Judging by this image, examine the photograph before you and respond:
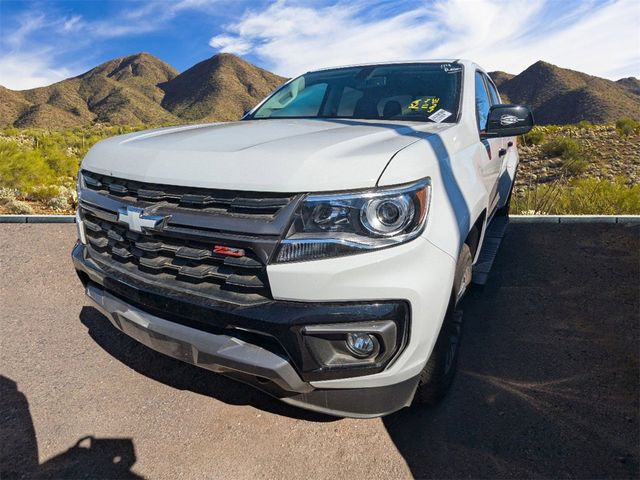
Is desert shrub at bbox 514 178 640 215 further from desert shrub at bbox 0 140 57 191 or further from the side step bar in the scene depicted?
desert shrub at bbox 0 140 57 191

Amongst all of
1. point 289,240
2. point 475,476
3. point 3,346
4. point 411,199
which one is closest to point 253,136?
point 289,240

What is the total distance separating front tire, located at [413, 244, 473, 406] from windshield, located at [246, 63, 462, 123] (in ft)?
3.49

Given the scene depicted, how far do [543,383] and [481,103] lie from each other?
205 centimetres

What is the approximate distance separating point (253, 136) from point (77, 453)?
172cm

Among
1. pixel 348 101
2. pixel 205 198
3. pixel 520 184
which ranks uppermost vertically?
pixel 348 101

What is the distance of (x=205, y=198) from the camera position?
5.87 ft

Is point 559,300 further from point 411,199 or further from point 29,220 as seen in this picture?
point 29,220

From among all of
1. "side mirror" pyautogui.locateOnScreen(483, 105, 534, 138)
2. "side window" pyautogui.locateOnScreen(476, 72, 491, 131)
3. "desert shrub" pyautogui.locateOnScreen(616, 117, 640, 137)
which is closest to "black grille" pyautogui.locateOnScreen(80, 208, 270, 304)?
"side mirror" pyautogui.locateOnScreen(483, 105, 534, 138)

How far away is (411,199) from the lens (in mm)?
1710

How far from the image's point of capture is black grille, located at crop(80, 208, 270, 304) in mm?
1729

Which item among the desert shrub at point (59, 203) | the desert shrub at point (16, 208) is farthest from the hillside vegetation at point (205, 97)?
the desert shrub at point (16, 208)

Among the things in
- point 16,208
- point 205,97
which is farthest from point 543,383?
point 205,97

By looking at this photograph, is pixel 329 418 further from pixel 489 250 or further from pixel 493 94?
pixel 493 94

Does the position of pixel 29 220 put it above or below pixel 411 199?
below
